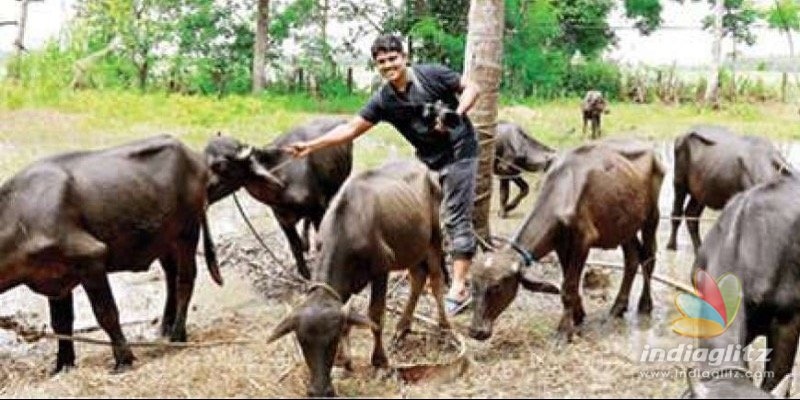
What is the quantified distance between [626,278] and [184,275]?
364 cm

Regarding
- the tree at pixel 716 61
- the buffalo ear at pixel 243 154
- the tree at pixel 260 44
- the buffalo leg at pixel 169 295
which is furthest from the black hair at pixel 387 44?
the tree at pixel 716 61

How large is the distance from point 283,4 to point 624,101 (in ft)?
42.5

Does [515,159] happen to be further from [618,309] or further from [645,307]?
[618,309]

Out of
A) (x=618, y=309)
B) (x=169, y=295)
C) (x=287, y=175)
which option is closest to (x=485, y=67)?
(x=287, y=175)

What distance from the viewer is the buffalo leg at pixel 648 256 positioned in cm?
832

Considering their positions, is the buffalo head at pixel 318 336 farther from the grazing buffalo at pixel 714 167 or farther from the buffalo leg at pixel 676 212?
the buffalo leg at pixel 676 212

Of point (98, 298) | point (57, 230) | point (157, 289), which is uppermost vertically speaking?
point (57, 230)

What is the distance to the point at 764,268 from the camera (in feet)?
18.1

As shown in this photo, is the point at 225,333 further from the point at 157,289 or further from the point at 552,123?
the point at 552,123

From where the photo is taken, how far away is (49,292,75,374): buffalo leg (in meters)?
6.81

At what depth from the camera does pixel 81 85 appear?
2839cm

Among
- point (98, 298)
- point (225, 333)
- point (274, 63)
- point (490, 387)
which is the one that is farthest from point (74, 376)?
point (274, 63)

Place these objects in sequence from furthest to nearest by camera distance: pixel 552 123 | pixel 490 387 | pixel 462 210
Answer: pixel 552 123, pixel 462 210, pixel 490 387
